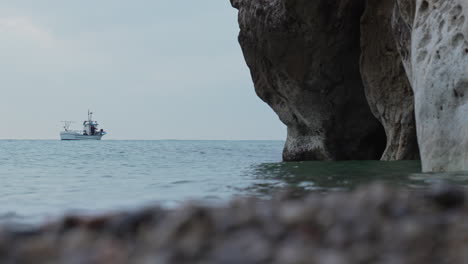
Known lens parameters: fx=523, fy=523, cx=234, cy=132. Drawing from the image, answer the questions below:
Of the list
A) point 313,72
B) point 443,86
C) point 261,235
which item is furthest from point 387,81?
point 261,235

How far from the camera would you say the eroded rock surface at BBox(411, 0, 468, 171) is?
711 centimetres

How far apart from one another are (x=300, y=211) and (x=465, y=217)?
63 centimetres

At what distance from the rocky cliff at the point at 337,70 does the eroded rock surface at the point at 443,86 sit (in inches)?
13.4

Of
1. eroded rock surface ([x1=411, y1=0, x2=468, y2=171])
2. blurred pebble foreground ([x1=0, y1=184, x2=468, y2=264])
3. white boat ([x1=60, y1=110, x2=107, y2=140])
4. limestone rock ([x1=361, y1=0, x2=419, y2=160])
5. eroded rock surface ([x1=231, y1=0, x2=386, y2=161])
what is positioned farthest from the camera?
white boat ([x1=60, y1=110, x2=107, y2=140])

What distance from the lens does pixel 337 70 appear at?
634 inches

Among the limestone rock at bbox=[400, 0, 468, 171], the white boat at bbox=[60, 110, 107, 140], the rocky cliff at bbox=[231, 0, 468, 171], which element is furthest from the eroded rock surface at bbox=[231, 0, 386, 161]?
the white boat at bbox=[60, 110, 107, 140]

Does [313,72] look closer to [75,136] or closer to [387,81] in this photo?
[387,81]

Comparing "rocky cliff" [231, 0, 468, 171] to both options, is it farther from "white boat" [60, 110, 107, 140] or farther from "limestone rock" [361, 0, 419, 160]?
"white boat" [60, 110, 107, 140]

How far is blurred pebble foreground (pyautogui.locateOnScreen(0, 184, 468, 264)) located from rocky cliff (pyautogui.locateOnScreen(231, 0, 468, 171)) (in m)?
6.90

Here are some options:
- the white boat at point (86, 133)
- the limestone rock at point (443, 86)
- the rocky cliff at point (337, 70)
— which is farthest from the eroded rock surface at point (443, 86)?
the white boat at point (86, 133)

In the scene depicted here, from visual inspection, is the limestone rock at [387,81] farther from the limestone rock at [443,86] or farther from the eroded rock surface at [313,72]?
the limestone rock at [443,86]

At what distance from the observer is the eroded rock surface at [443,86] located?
7105 millimetres

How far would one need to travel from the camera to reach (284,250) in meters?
1.44

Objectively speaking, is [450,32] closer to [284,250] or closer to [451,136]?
[451,136]
